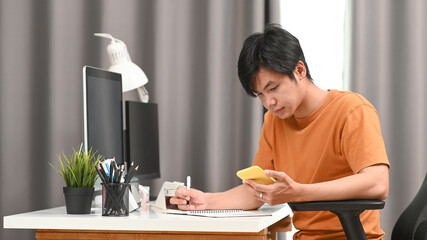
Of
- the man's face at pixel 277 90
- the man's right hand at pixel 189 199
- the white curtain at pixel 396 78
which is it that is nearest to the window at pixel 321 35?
the white curtain at pixel 396 78

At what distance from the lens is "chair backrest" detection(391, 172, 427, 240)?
156cm

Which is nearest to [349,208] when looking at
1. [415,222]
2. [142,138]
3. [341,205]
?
[341,205]

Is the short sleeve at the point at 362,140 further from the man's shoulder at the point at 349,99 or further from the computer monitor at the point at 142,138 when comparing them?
the computer monitor at the point at 142,138

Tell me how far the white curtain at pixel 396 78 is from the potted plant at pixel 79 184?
5.14ft

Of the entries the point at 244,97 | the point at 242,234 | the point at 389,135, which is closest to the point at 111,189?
the point at 242,234

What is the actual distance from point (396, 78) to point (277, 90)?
130cm

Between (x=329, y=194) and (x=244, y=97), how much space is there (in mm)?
1389

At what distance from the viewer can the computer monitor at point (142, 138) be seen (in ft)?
7.03

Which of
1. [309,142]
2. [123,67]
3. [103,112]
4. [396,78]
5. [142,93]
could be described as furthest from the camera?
[396,78]

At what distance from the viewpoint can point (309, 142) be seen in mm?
1699

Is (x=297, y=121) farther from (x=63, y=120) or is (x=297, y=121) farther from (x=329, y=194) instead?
(x=63, y=120)

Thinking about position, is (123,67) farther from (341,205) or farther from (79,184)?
(341,205)

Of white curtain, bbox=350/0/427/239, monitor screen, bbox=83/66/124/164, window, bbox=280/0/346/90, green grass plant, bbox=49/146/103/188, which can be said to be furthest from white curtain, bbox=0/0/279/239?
green grass plant, bbox=49/146/103/188

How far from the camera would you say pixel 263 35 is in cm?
162
